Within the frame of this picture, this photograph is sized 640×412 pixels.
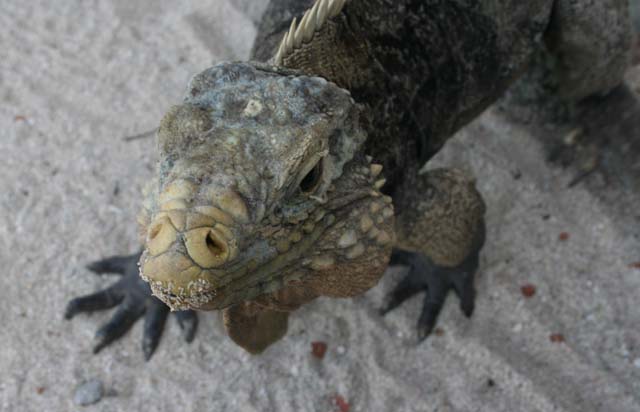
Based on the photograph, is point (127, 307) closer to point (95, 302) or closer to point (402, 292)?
point (95, 302)

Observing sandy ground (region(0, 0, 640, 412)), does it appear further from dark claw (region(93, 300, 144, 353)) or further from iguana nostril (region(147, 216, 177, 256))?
iguana nostril (region(147, 216, 177, 256))

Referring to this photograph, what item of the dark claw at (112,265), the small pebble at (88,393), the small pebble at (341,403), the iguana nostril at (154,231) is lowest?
the small pebble at (88,393)

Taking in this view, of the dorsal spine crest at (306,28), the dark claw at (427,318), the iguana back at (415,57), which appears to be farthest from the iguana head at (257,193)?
the dark claw at (427,318)

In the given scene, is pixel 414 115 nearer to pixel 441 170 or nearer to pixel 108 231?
pixel 441 170

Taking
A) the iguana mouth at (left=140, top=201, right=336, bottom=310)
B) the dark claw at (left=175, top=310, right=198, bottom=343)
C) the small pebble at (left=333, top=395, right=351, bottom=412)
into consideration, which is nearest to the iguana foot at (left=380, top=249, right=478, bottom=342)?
the small pebble at (left=333, top=395, right=351, bottom=412)

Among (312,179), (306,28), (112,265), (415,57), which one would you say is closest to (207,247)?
(312,179)

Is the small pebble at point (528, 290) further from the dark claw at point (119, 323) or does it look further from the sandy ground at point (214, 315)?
the dark claw at point (119, 323)

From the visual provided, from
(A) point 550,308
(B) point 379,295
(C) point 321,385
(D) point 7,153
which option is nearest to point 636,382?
(A) point 550,308
